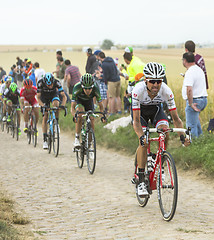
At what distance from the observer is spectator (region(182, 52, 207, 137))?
11.0 m

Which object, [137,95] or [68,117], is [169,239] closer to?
[137,95]

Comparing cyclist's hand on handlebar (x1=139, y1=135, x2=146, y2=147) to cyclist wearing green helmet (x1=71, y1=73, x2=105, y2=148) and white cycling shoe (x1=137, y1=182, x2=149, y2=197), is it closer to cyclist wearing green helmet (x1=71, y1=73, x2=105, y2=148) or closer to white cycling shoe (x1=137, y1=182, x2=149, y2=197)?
white cycling shoe (x1=137, y1=182, x2=149, y2=197)

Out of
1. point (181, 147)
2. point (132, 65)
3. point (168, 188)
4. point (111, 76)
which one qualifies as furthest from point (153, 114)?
point (111, 76)

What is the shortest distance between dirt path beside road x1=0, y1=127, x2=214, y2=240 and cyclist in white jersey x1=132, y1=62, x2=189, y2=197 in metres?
0.73

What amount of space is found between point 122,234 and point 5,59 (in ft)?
270

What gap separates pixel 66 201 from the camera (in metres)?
8.57

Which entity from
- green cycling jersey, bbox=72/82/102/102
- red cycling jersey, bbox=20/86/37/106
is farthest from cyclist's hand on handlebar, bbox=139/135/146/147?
red cycling jersey, bbox=20/86/37/106

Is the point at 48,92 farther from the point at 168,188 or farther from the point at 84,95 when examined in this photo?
the point at 168,188

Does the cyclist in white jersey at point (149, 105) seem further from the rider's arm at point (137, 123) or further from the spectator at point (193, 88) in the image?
the spectator at point (193, 88)

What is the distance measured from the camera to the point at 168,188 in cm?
669

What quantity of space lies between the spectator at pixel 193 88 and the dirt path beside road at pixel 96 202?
1402 mm

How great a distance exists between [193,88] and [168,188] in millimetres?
4883

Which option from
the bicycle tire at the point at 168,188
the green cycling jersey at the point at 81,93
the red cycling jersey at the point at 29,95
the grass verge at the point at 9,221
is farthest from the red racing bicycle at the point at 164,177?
the red cycling jersey at the point at 29,95

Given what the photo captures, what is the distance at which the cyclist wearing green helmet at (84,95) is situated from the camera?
11086 millimetres
